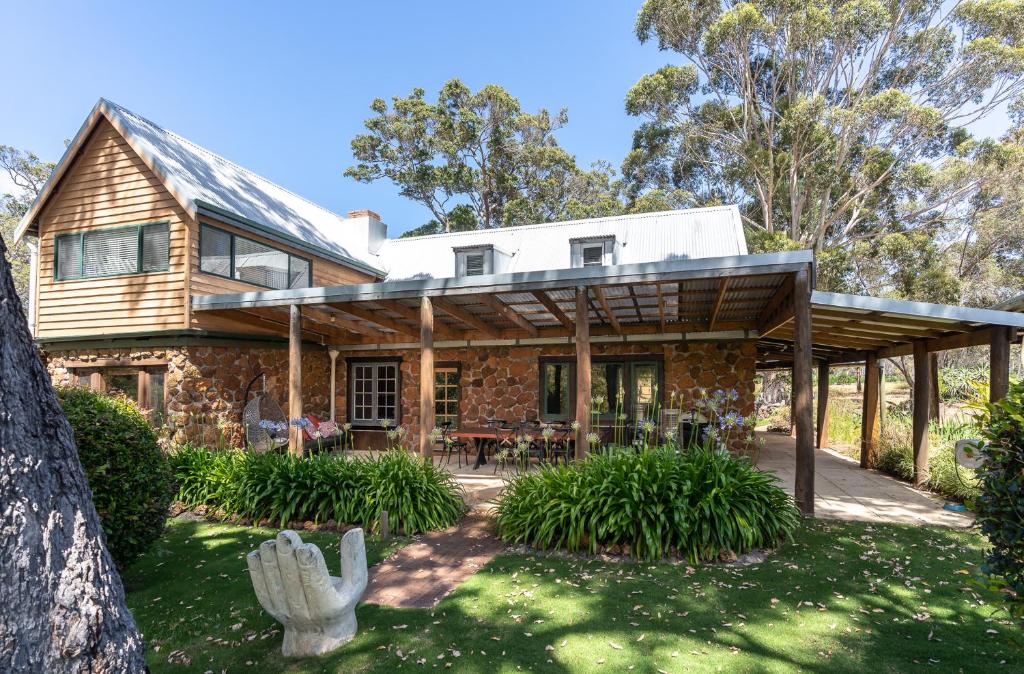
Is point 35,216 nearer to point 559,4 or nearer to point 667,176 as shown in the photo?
point 559,4

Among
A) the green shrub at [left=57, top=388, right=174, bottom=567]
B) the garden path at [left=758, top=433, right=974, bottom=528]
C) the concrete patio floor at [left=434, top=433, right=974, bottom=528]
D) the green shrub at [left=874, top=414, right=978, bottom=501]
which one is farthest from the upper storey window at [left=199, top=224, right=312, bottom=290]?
the green shrub at [left=874, top=414, right=978, bottom=501]

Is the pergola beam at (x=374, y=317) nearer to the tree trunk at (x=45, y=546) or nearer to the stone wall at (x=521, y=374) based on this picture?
the stone wall at (x=521, y=374)

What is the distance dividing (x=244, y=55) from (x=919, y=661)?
51.8 ft

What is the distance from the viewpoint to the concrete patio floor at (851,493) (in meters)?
6.25

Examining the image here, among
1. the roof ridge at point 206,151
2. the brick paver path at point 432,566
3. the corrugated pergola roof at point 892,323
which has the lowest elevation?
the brick paver path at point 432,566

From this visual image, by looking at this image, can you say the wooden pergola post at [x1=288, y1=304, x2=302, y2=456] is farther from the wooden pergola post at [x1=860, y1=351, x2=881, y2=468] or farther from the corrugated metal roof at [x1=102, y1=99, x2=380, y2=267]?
the wooden pergola post at [x1=860, y1=351, x2=881, y2=468]

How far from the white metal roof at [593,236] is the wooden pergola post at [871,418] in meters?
3.41

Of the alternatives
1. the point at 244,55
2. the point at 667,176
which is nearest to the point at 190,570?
the point at 244,55

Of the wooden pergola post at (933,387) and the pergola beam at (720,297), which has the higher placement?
the pergola beam at (720,297)

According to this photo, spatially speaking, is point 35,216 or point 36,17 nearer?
point 36,17

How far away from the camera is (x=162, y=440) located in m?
8.68

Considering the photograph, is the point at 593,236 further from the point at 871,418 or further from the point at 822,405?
the point at 822,405

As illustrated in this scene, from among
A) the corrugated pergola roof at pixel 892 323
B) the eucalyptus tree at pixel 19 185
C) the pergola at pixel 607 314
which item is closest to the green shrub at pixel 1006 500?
the pergola at pixel 607 314

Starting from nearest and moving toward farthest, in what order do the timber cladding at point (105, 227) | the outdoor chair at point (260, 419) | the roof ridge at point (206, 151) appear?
the outdoor chair at point (260, 419), the timber cladding at point (105, 227), the roof ridge at point (206, 151)
